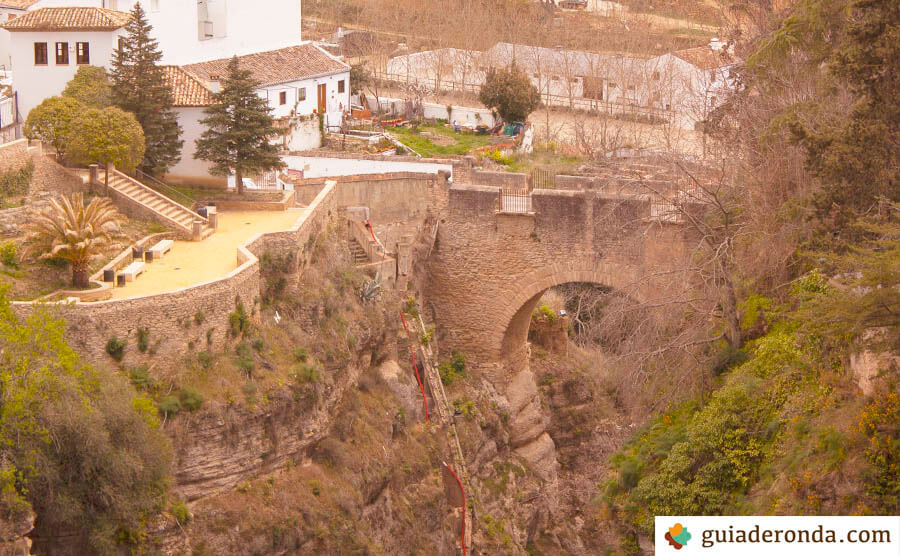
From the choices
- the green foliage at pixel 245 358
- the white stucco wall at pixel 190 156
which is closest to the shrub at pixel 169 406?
the green foliage at pixel 245 358

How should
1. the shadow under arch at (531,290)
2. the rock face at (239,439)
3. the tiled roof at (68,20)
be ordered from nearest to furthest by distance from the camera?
the rock face at (239,439) < the shadow under arch at (531,290) < the tiled roof at (68,20)

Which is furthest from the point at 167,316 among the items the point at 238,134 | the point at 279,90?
the point at 279,90

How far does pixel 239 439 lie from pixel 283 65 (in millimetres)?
17722

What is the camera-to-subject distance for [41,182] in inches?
840

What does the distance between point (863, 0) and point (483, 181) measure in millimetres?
13735

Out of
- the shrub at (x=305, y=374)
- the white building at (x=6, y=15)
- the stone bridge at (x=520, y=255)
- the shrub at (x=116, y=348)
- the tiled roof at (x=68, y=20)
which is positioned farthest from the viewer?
the white building at (x=6, y=15)

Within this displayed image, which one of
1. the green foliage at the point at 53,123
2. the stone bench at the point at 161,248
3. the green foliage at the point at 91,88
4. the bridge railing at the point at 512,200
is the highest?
the green foliage at the point at 91,88

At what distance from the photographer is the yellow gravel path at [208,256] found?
18.7 metres

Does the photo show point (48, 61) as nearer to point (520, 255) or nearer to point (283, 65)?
point (283, 65)

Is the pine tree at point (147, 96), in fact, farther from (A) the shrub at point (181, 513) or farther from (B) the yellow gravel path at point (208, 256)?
(A) the shrub at point (181, 513)

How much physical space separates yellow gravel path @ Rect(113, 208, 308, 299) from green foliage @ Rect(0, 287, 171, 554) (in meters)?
2.79

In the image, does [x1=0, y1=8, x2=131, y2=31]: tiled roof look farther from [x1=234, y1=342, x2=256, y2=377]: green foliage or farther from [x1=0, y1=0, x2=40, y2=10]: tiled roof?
[x1=234, y1=342, x2=256, y2=377]: green foliage

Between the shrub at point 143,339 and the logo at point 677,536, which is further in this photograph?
the shrub at point 143,339

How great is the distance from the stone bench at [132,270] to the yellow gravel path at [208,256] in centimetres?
9
